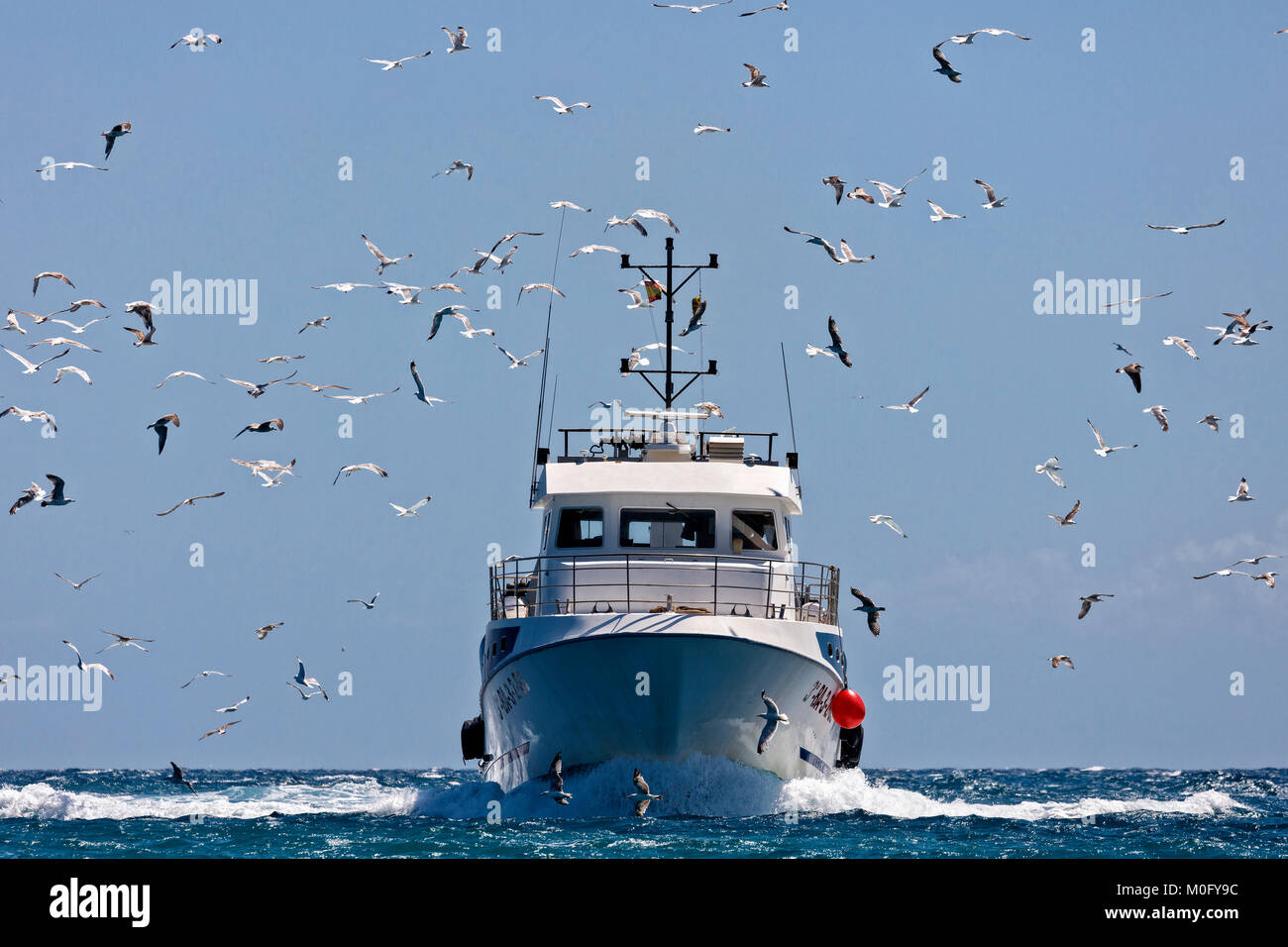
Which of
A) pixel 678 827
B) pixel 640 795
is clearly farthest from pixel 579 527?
pixel 678 827

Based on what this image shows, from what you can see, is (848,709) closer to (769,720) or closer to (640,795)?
(769,720)

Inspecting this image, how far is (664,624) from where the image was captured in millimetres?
24359

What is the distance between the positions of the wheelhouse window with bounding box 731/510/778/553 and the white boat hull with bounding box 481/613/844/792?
2.65 meters

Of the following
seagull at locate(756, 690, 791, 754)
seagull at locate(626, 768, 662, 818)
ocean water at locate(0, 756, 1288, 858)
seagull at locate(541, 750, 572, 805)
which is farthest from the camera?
seagull at locate(756, 690, 791, 754)

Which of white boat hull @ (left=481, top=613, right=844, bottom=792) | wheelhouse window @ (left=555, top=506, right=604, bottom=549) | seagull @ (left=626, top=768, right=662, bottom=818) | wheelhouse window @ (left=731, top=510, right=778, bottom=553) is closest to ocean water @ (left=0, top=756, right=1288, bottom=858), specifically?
seagull @ (left=626, top=768, right=662, bottom=818)

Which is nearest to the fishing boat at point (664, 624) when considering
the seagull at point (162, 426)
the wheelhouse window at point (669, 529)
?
the wheelhouse window at point (669, 529)

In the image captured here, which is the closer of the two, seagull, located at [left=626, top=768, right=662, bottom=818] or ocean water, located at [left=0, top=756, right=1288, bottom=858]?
ocean water, located at [left=0, top=756, right=1288, bottom=858]

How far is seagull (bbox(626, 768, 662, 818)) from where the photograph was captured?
73.5 ft

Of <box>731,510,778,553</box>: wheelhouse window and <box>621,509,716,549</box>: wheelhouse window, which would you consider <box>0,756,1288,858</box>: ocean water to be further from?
<box>621,509,716,549</box>: wheelhouse window

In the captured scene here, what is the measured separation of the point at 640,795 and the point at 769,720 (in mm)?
2155

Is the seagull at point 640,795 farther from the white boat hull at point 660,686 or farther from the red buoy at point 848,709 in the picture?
the red buoy at point 848,709
